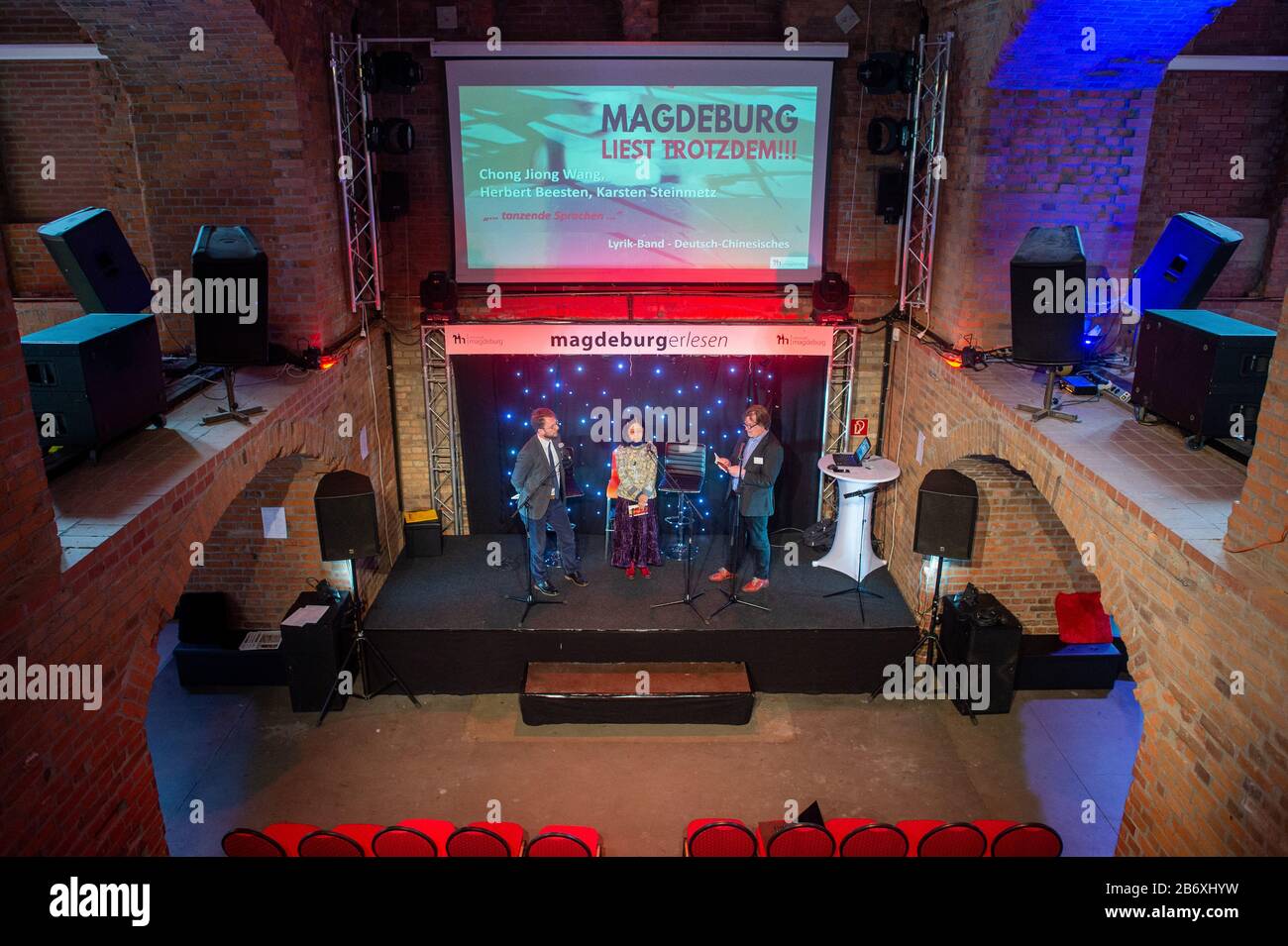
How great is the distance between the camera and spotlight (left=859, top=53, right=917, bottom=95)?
8195mm

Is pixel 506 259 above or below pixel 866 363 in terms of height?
above

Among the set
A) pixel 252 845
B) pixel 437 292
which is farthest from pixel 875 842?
pixel 437 292

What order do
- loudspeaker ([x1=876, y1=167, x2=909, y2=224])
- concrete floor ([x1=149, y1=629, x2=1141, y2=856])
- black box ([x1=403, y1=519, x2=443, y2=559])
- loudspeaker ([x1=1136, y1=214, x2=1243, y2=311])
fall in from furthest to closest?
black box ([x1=403, y1=519, x2=443, y2=559]), loudspeaker ([x1=876, y1=167, x2=909, y2=224]), concrete floor ([x1=149, y1=629, x2=1141, y2=856]), loudspeaker ([x1=1136, y1=214, x2=1243, y2=311])

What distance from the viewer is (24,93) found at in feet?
29.2

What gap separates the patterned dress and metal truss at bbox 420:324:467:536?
1.94 meters

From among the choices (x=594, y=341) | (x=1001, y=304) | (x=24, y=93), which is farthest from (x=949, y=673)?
(x=24, y=93)

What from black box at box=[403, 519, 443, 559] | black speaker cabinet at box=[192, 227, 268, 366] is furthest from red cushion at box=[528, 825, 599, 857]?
black box at box=[403, 519, 443, 559]

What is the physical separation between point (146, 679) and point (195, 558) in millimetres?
829

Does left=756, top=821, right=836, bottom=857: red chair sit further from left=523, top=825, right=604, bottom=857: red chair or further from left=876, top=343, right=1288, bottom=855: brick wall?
left=876, top=343, right=1288, bottom=855: brick wall

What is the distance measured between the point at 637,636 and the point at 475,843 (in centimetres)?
289

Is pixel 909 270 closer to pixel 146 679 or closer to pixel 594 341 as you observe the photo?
pixel 594 341

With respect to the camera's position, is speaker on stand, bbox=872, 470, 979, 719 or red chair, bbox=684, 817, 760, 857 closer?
red chair, bbox=684, 817, 760, 857

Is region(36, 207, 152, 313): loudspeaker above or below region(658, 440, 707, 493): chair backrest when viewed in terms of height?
above

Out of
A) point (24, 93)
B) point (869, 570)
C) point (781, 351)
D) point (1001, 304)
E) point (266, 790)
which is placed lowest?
point (266, 790)
